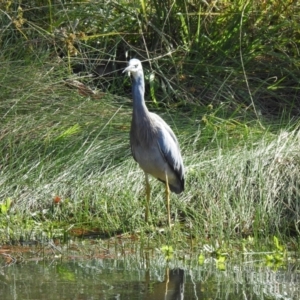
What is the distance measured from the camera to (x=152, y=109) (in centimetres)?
955

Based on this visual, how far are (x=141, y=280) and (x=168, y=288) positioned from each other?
237 mm

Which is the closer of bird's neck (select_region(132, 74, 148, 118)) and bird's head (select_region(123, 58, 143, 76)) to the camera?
bird's head (select_region(123, 58, 143, 76))

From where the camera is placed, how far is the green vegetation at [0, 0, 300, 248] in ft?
24.3

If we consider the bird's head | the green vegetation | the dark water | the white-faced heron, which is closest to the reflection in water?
the dark water

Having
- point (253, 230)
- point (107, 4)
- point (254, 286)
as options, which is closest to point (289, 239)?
point (253, 230)

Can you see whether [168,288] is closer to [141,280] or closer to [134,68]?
[141,280]

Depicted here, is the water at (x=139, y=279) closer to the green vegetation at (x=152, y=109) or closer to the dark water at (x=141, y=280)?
the dark water at (x=141, y=280)

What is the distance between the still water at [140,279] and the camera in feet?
17.6

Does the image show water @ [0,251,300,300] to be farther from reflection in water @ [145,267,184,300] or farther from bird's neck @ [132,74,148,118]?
bird's neck @ [132,74,148,118]

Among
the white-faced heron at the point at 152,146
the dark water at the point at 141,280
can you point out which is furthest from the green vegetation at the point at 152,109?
the dark water at the point at 141,280

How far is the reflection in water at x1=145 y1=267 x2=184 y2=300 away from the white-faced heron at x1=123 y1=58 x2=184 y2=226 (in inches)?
68.3

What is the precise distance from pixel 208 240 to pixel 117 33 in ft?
10.5

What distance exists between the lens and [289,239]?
23.4 feet

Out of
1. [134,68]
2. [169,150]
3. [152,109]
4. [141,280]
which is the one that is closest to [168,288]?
[141,280]
